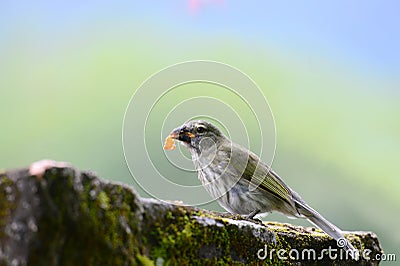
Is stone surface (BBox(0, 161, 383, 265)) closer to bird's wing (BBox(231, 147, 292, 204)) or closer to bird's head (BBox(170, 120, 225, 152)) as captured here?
bird's wing (BBox(231, 147, 292, 204))

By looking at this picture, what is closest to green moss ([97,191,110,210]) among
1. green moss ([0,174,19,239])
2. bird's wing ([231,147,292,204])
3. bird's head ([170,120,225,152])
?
green moss ([0,174,19,239])

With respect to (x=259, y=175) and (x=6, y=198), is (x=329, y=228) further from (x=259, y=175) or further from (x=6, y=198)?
(x=6, y=198)

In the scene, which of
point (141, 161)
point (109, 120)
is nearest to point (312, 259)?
point (141, 161)

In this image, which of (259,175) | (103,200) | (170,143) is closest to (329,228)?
(259,175)

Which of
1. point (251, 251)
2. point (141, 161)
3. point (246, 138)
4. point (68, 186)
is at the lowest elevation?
point (68, 186)

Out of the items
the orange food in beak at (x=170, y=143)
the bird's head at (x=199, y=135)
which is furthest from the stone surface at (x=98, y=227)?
the bird's head at (x=199, y=135)

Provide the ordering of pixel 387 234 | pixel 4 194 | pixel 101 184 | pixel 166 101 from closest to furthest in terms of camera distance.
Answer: pixel 4 194 < pixel 101 184 < pixel 166 101 < pixel 387 234

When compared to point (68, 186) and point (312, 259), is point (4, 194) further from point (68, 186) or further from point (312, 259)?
point (312, 259)
